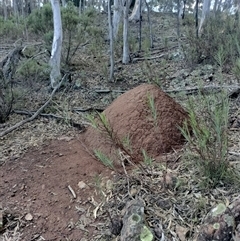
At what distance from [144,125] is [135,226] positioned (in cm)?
127

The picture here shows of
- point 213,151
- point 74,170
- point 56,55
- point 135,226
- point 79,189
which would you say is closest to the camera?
point 135,226

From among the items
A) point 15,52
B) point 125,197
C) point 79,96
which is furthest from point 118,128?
point 15,52

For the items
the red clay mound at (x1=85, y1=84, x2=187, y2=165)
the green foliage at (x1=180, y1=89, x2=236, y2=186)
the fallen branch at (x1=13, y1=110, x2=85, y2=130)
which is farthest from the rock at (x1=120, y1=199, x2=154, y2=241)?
the fallen branch at (x1=13, y1=110, x2=85, y2=130)

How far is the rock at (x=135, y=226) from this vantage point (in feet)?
6.84

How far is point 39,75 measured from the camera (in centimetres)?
589

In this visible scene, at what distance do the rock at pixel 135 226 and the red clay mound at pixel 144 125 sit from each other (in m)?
0.67

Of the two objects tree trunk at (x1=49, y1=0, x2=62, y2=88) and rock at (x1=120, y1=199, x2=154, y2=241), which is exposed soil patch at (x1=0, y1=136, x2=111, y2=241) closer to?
rock at (x1=120, y1=199, x2=154, y2=241)

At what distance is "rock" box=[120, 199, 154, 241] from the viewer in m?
2.09

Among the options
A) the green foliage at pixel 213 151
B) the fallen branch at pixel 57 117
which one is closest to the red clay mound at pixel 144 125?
the fallen branch at pixel 57 117

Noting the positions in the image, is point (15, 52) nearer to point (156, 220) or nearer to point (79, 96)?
point (79, 96)

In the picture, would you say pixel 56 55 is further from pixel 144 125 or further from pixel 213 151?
pixel 213 151

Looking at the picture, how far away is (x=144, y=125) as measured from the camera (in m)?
3.23

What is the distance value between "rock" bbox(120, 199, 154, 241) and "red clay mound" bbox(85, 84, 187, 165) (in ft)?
2.21

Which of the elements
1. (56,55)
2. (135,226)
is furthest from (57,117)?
(135,226)
